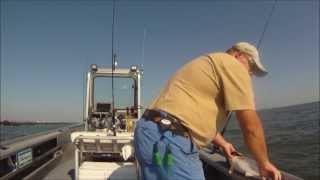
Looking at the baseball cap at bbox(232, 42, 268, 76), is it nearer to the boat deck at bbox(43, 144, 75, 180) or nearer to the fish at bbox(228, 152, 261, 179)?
the fish at bbox(228, 152, 261, 179)

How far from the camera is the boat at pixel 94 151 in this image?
17.5 ft

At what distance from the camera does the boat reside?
534 cm

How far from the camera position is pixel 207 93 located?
2498 mm

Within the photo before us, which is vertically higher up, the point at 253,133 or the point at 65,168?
the point at 253,133

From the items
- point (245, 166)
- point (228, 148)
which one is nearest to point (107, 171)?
point (245, 166)

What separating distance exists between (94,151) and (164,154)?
3131mm

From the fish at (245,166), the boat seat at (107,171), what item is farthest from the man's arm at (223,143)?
the boat seat at (107,171)

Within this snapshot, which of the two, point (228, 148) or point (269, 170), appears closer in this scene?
point (269, 170)

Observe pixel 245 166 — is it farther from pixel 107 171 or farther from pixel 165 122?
pixel 107 171

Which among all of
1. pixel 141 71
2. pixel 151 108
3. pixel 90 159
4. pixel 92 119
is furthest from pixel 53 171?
pixel 151 108

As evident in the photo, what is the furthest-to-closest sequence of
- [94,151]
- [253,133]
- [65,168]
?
[65,168] < [94,151] < [253,133]

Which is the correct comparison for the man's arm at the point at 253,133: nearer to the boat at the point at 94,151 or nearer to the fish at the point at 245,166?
the fish at the point at 245,166

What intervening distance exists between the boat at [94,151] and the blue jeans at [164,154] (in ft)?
4.01

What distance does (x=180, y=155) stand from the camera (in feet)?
8.19
